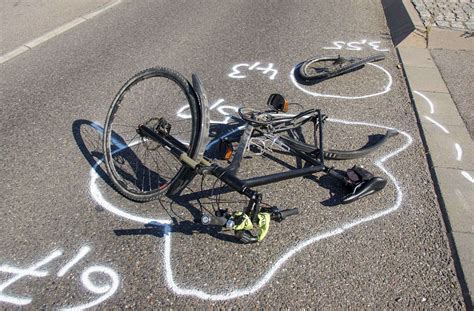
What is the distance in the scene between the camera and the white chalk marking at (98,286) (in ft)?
8.74

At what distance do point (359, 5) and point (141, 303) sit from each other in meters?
8.36

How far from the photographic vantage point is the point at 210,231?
318 centimetres

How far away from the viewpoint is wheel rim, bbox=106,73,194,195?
3.65m

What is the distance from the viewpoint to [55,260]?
2.95 meters

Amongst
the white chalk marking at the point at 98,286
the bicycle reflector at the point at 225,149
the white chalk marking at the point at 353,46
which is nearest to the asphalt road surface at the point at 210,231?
the white chalk marking at the point at 98,286

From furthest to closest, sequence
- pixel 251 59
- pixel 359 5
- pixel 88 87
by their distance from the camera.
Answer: pixel 359 5 < pixel 251 59 < pixel 88 87

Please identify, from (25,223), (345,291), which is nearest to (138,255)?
(25,223)

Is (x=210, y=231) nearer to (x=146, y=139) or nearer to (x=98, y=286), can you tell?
(x=98, y=286)

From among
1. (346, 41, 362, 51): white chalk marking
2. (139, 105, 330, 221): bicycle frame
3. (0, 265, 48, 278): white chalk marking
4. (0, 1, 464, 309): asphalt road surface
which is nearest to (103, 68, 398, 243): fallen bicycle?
(139, 105, 330, 221): bicycle frame

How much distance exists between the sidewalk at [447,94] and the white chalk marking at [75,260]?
2.60m

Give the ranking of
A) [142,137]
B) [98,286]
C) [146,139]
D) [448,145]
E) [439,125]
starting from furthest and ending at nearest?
[439,125]
[448,145]
[146,139]
[142,137]
[98,286]

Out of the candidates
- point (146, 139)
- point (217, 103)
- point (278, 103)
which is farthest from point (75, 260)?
point (217, 103)

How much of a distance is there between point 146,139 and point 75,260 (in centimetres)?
146

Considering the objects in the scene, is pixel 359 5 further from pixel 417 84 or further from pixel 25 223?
pixel 25 223
